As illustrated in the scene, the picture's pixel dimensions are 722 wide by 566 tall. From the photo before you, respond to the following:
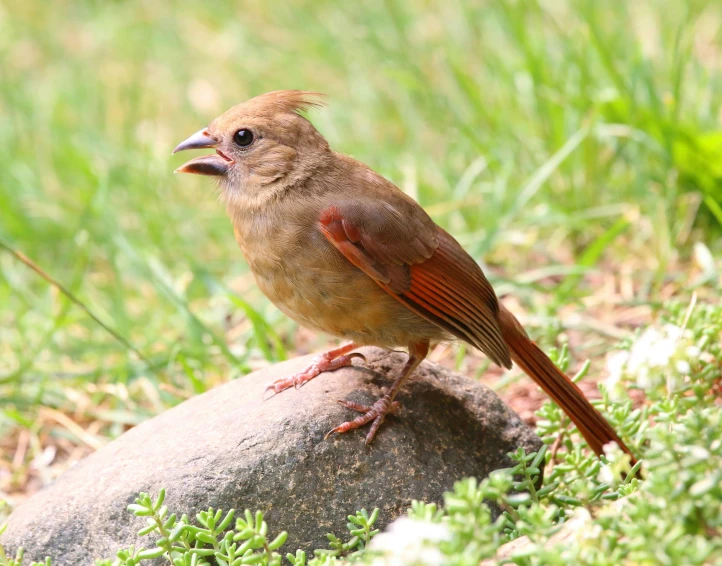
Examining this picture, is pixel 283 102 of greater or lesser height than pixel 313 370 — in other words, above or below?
above

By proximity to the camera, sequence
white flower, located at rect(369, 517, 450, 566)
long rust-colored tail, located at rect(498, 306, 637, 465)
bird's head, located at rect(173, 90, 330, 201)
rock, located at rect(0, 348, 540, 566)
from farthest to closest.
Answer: bird's head, located at rect(173, 90, 330, 201)
long rust-colored tail, located at rect(498, 306, 637, 465)
rock, located at rect(0, 348, 540, 566)
white flower, located at rect(369, 517, 450, 566)

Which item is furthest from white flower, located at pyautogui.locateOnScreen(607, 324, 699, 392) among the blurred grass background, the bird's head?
the blurred grass background

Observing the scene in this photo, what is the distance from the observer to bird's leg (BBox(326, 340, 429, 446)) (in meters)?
2.66

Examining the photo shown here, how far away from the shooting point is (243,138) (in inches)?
121

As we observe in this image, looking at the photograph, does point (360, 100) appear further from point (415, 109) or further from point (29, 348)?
point (29, 348)

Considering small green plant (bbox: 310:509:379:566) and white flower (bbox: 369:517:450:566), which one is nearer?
white flower (bbox: 369:517:450:566)

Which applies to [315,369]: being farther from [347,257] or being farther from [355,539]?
[355,539]

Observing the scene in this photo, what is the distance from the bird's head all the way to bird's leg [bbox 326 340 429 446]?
683mm

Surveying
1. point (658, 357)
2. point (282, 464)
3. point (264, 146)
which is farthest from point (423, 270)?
point (658, 357)

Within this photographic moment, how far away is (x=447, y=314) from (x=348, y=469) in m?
0.63

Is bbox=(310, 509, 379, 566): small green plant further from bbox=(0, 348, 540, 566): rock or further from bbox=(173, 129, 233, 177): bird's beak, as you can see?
bbox=(173, 129, 233, 177): bird's beak

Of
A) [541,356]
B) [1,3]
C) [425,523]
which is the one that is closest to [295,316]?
[541,356]

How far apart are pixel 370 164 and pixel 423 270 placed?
100 inches

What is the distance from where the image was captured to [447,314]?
2928mm
